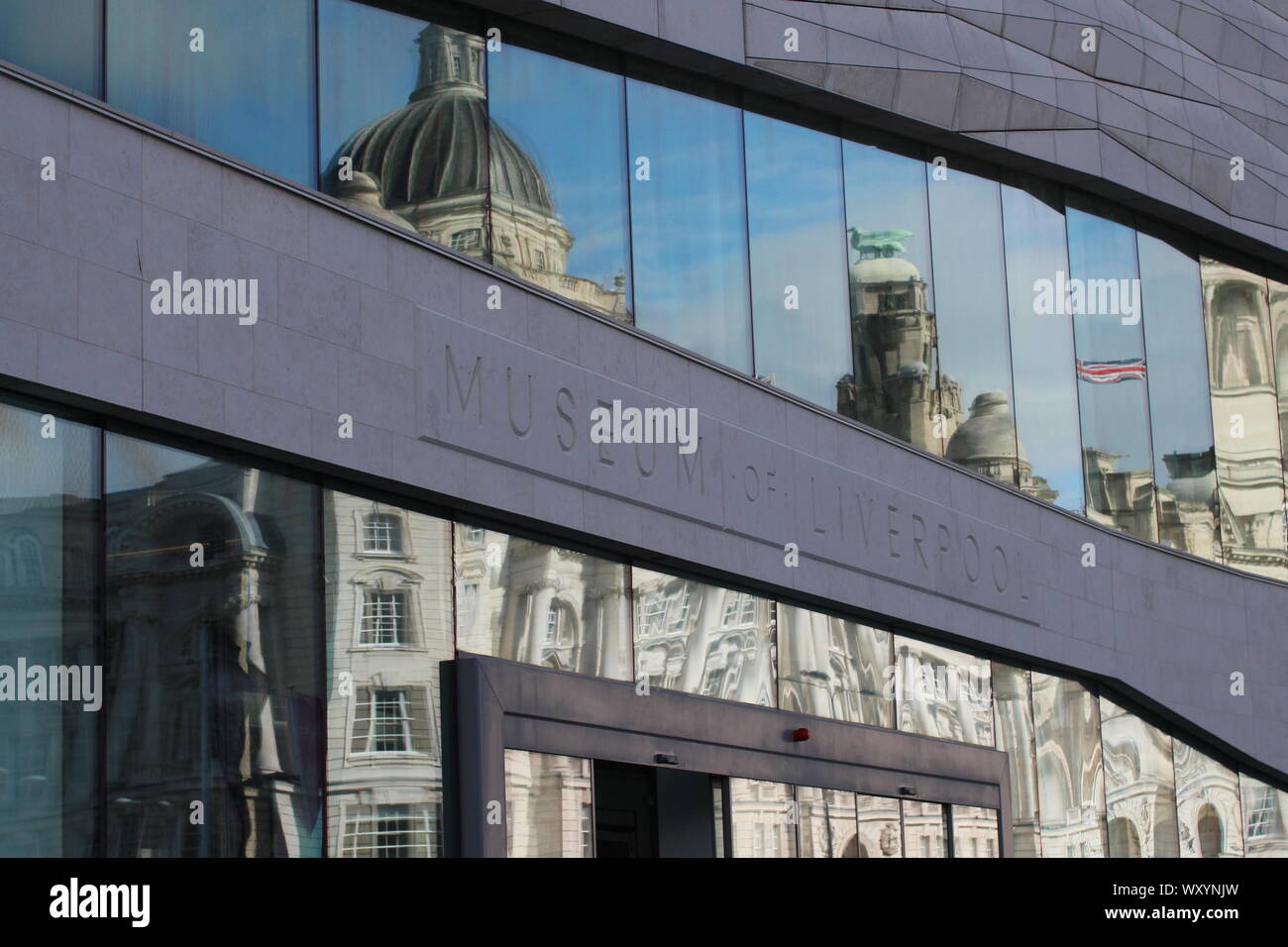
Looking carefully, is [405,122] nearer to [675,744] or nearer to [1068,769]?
[675,744]

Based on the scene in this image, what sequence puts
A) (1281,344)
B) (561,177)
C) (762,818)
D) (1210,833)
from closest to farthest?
(561,177) → (762,818) → (1210,833) → (1281,344)

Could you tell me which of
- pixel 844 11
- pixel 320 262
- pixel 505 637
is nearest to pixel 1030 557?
pixel 844 11

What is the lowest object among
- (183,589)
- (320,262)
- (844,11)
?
(183,589)

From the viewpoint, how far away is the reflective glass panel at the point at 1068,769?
880 inches

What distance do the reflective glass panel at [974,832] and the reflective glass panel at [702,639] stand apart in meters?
3.65

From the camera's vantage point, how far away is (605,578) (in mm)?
16266

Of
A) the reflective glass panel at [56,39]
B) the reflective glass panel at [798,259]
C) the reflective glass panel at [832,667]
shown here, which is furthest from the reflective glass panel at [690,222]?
the reflective glass panel at [56,39]

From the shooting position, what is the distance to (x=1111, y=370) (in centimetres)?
2456

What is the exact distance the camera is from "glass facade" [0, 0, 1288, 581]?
14000 mm

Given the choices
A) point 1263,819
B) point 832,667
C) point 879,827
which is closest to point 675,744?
point 832,667

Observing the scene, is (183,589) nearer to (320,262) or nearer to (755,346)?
(320,262)

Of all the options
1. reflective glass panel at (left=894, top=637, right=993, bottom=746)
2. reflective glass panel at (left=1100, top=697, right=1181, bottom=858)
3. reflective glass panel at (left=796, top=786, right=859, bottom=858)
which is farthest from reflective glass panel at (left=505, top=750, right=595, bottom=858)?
reflective glass panel at (left=1100, top=697, right=1181, bottom=858)

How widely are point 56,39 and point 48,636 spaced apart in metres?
4.06

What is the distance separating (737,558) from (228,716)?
6.22m
